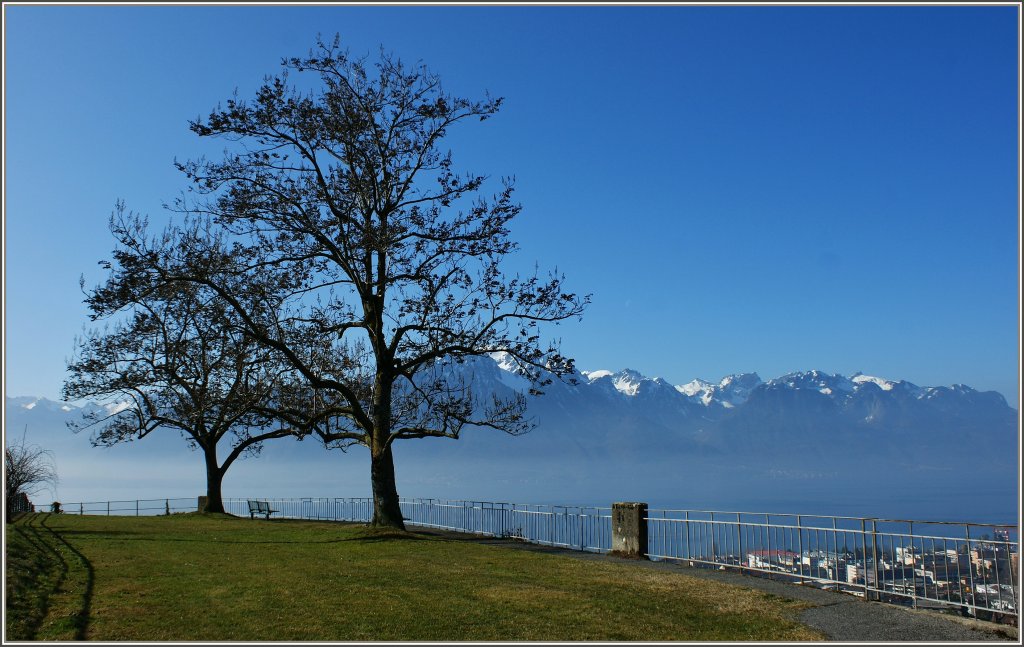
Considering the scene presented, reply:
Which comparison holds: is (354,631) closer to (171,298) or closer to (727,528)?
(727,528)

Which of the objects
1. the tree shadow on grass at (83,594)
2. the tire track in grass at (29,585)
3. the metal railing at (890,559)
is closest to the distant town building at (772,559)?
the metal railing at (890,559)

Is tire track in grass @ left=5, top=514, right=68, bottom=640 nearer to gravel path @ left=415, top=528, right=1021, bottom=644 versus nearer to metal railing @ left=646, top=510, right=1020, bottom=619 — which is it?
gravel path @ left=415, top=528, right=1021, bottom=644

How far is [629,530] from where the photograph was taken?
20.5 m

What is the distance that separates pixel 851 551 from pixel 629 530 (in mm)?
6915

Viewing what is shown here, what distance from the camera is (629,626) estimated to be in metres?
10.9

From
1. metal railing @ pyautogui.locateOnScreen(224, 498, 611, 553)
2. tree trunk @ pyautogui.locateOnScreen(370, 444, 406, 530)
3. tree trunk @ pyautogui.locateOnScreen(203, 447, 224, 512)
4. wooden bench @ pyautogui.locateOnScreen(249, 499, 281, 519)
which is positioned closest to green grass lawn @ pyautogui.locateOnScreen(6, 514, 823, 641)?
metal railing @ pyautogui.locateOnScreen(224, 498, 611, 553)

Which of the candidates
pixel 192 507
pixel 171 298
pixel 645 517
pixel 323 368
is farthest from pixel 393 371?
pixel 192 507

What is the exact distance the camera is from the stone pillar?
20.2 m

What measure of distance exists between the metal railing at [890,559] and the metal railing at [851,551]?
0.02m

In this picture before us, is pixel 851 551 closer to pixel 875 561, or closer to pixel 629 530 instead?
pixel 875 561

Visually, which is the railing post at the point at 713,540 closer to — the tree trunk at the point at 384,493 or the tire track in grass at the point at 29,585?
the tree trunk at the point at 384,493

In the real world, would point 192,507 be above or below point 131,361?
below

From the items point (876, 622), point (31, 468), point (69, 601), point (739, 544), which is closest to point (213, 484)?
point (31, 468)

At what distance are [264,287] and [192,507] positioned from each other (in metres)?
26.1
